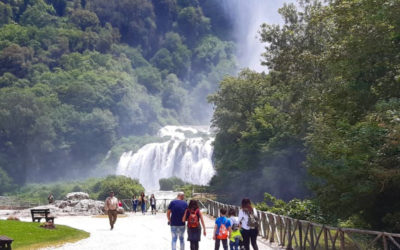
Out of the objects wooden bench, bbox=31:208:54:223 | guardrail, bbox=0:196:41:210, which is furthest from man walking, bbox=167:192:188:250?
guardrail, bbox=0:196:41:210

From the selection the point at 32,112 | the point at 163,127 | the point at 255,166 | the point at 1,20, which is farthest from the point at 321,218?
the point at 1,20

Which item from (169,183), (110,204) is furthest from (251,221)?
(169,183)

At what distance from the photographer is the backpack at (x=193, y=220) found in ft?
45.5

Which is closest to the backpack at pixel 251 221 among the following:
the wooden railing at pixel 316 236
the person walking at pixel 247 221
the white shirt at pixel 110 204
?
the person walking at pixel 247 221

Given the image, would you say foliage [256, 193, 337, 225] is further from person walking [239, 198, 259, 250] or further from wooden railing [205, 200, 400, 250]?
person walking [239, 198, 259, 250]

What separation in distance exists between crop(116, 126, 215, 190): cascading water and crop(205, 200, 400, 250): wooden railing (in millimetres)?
79996

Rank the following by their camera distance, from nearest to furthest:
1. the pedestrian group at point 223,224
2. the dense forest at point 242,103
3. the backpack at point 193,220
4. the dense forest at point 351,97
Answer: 1. the backpack at point 193,220
2. the pedestrian group at point 223,224
3. the dense forest at point 351,97
4. the dense forest at point 242,103

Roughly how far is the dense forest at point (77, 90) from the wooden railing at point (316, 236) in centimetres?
10633

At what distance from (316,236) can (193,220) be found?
12.3 feet

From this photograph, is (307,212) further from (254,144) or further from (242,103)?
(242,103)

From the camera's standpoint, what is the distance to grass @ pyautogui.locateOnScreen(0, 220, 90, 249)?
1961 cm

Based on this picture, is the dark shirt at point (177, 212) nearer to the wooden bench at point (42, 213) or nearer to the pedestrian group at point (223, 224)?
the pedestrian group at point (223, 224)

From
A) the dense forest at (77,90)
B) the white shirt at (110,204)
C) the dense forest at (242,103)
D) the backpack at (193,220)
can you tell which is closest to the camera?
the backpack at (193,220)

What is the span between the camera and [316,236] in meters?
15.0
